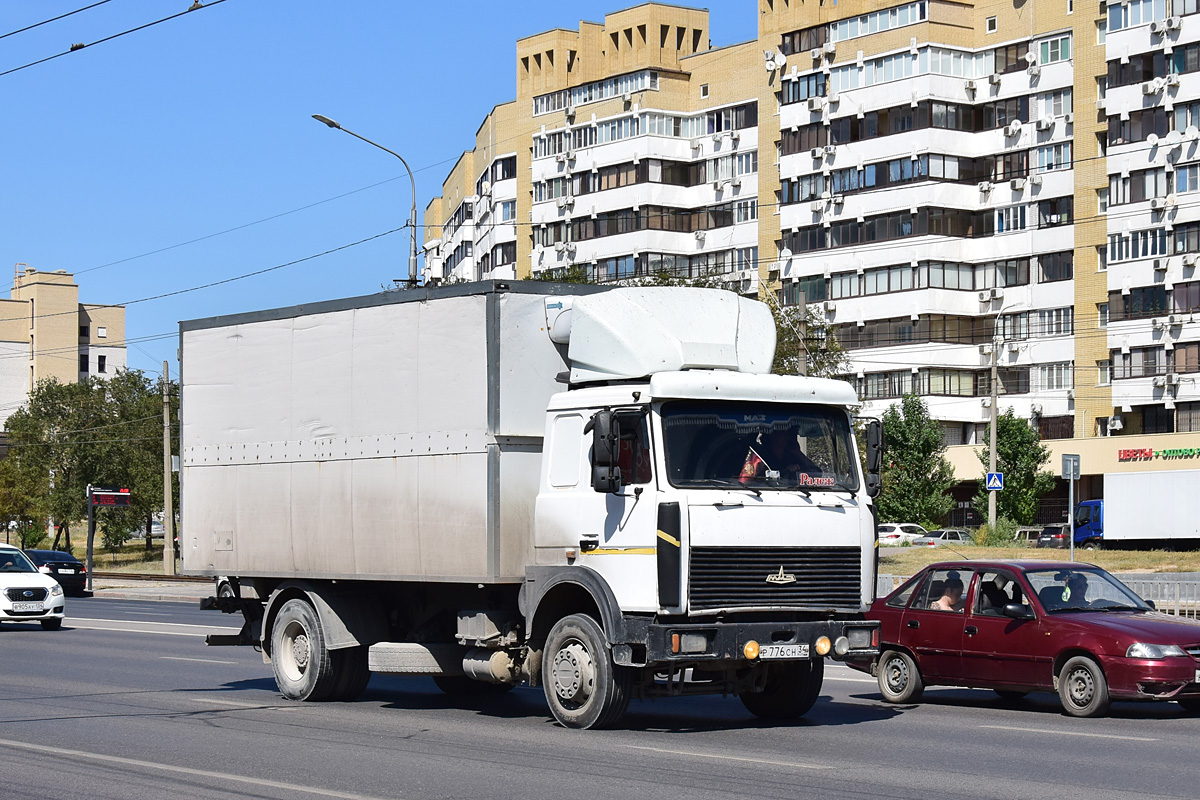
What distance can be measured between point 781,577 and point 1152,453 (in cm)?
6454

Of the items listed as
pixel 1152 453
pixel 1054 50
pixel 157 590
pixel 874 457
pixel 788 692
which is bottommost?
pixel 157 590

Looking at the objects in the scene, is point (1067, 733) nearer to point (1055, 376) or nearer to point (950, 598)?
point (950, 598)

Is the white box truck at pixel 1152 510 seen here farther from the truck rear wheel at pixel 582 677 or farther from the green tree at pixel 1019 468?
the truck rear wheel at pixel 582 677

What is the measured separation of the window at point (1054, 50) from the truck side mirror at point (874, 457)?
69.8 m

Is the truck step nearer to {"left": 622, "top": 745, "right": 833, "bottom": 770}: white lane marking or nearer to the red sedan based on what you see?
{"left": 622, "top": 745, "right": 833, "bottom": 770}: white lane marking

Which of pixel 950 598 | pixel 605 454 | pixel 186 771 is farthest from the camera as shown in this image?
pixel 950 598

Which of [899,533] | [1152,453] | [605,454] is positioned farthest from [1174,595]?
[1152,453]

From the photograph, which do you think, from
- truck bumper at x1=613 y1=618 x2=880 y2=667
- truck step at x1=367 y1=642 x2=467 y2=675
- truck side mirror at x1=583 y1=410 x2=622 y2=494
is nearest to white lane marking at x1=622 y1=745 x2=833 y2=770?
truck bumper at x1=613 y1=618 x2=880 y2=667

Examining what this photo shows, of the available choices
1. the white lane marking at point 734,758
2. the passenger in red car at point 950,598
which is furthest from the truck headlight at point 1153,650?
the white lane marking at point 734,758

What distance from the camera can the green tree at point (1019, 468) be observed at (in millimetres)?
71000

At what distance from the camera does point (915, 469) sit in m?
72.1

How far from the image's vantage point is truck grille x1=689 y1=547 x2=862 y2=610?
12.5m

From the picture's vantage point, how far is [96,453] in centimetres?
8788

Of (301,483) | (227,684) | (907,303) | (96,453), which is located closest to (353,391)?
(301,483)
